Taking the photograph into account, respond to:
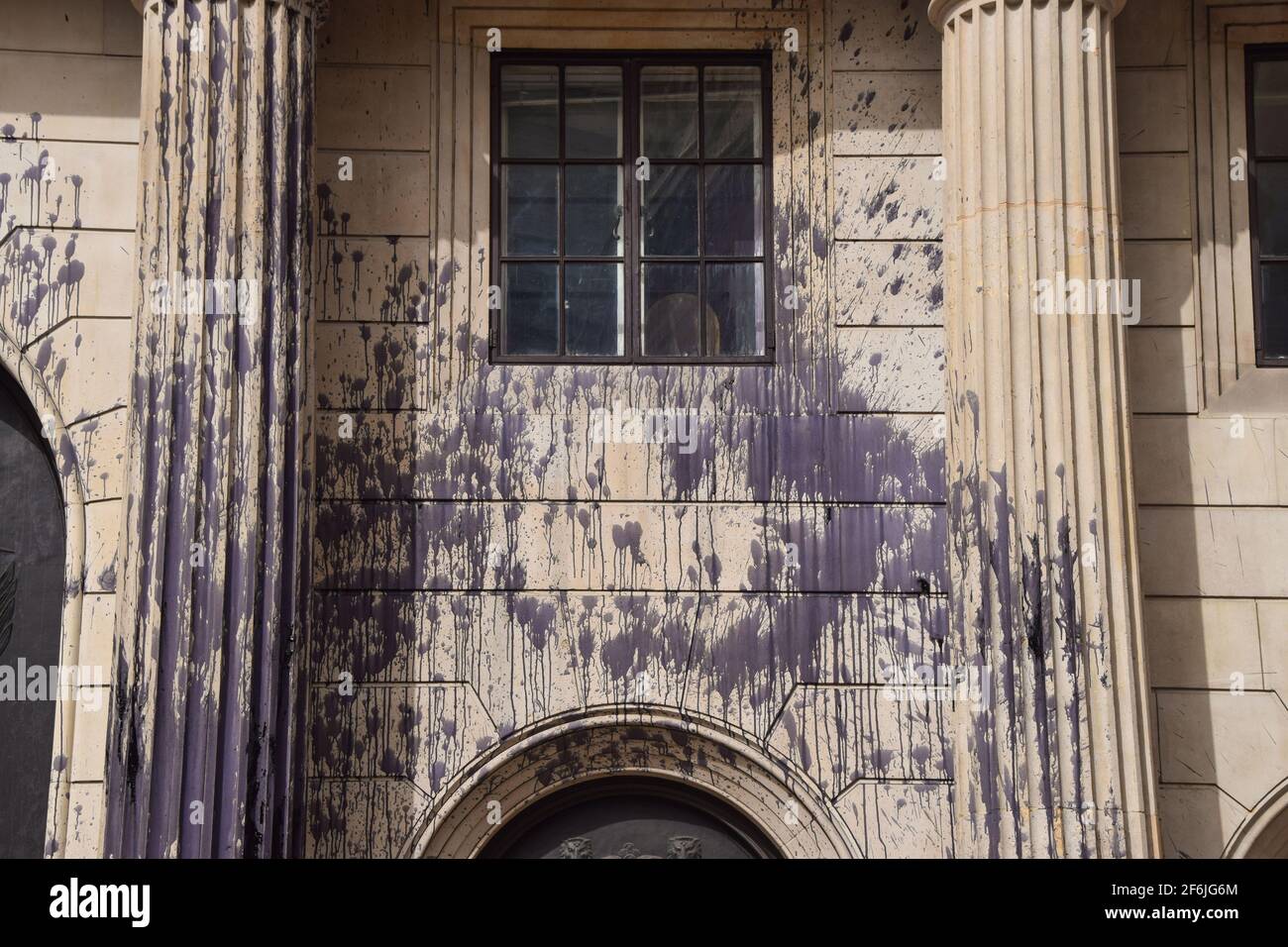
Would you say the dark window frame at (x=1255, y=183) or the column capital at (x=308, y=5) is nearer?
the column capital at (x=308, y=5)

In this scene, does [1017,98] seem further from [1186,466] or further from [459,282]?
[459,282]

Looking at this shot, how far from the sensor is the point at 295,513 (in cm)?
634

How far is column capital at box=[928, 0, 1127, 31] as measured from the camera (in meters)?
6.64

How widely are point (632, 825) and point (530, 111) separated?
12.0 feet

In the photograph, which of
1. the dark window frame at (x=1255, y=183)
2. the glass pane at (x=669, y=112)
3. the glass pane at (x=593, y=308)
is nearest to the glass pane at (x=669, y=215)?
the glass pane at (x=669, y=112)

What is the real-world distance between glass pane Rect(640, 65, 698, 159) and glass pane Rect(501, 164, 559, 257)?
524 mm

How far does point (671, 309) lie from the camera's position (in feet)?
24.0

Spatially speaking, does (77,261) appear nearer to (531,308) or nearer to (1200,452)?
(531,308)

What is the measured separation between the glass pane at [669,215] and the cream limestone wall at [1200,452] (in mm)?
2208

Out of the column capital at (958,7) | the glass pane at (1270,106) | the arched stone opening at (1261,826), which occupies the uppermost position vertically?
the column capital at (958,7)

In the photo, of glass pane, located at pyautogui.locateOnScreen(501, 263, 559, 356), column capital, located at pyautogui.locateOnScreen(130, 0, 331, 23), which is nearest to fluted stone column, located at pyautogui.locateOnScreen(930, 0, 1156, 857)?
glass pane, located at pyautogui.locateOnScreen(501, 263, 559, 356)

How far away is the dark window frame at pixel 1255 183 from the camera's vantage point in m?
7.23

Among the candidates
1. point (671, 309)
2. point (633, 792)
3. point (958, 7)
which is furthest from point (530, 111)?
point (633, 792)

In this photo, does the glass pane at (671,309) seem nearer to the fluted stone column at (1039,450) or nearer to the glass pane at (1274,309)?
the fluted stone column at (1039,450)
